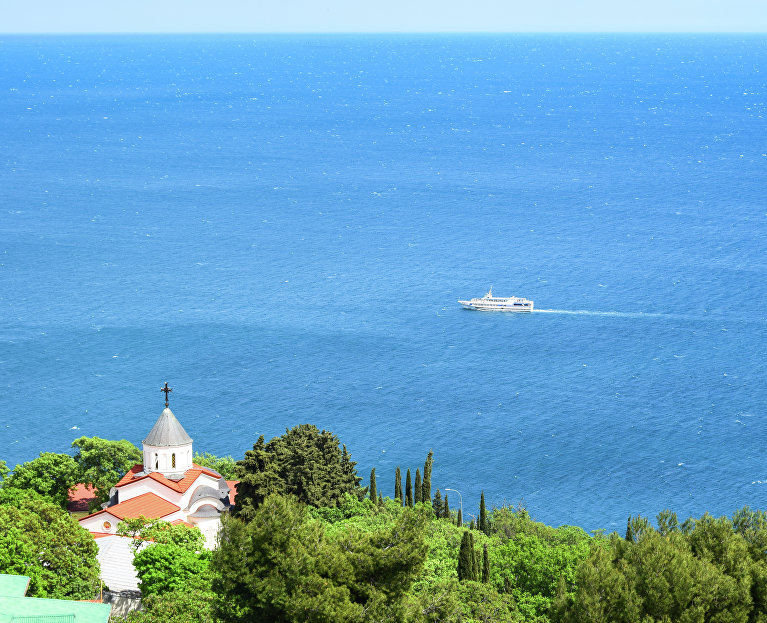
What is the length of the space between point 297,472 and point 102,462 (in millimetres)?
13365

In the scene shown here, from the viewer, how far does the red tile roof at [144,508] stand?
200ft

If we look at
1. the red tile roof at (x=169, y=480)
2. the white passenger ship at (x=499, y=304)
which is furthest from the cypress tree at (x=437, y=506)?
the white passenger ship at (x=499, y=304)

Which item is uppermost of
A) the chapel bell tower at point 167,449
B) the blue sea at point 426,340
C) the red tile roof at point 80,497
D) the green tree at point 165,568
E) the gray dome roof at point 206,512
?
the blue sea at point 426,340

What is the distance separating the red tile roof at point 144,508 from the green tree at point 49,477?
696 cm

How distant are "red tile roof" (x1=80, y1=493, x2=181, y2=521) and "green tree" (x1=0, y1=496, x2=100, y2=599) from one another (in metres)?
8.45

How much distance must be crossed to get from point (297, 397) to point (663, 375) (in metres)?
35.9

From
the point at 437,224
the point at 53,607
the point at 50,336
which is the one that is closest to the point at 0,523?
the point at 53,607

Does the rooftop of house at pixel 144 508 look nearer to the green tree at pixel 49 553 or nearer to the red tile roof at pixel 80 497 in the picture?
the red tile roof at pixel 80 497

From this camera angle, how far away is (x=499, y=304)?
132000 millimetres

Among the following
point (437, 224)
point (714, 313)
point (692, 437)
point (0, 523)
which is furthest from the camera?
point (437, 224)

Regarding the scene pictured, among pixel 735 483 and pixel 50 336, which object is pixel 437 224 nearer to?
pixel 50 336

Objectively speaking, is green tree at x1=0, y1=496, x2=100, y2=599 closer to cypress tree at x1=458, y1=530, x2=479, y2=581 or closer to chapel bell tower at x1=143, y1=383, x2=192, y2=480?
chapel bell tower at x1=143, y1=383, x2=192, y2=480

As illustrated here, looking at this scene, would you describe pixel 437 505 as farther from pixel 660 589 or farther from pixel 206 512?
pixel 660 589

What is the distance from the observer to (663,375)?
113m
